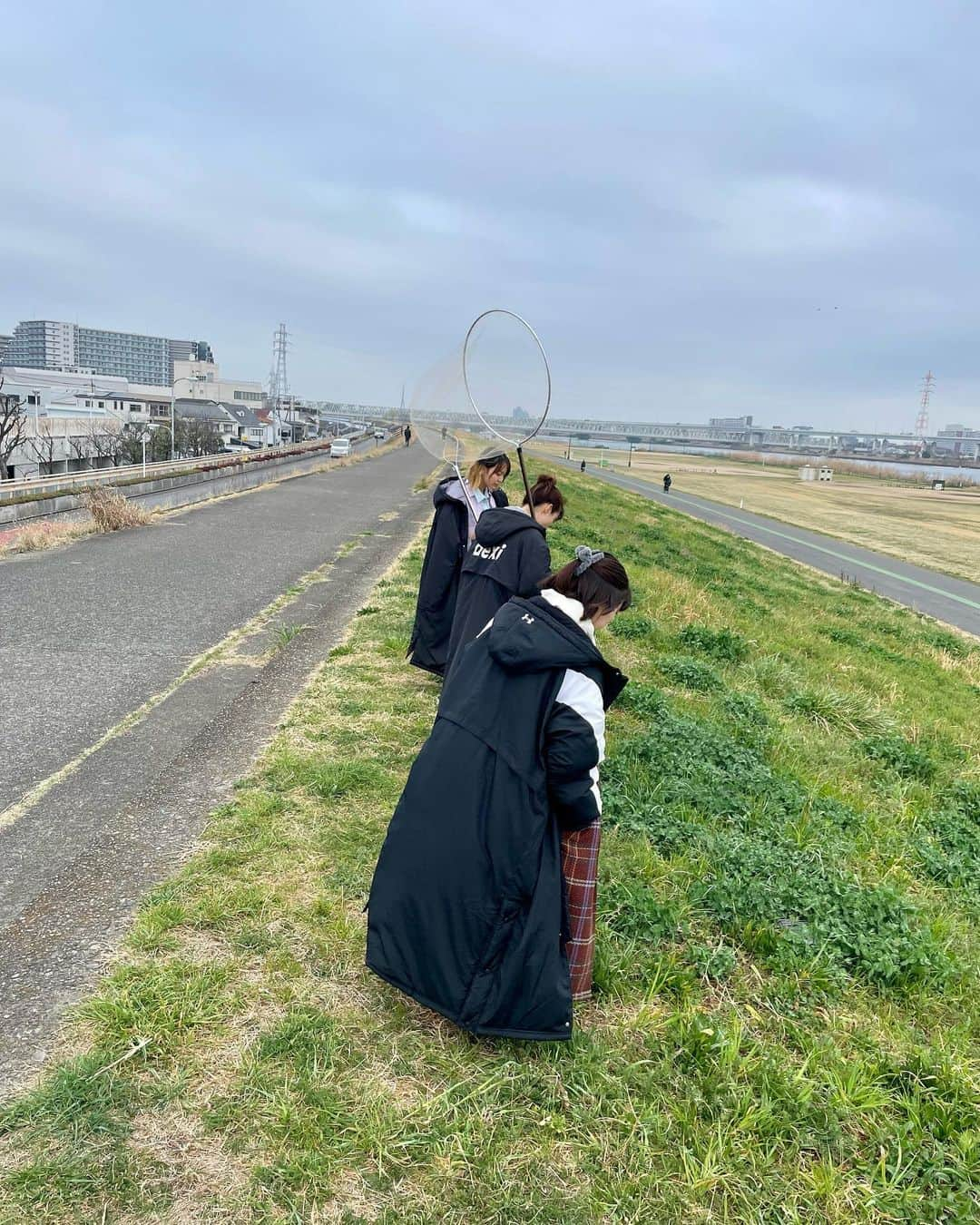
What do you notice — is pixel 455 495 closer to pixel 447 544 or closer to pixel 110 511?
pixel 447 544

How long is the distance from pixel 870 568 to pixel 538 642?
24823mm

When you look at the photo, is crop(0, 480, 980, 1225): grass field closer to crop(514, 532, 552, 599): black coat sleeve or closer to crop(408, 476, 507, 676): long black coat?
crop(408, 476, 507, 676): long black coat

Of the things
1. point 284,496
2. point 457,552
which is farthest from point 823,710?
point 284,496

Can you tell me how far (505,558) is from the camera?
4176 mm

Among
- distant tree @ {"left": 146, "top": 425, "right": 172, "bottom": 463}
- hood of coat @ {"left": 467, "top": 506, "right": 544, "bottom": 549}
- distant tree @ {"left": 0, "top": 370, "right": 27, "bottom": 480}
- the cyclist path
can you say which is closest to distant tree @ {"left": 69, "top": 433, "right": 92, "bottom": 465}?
distant tree @ {"left": 0, "top": 370, "right": 27, "bottom": 480}

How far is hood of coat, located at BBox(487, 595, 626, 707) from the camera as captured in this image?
2.27 m

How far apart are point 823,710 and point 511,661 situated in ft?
17.3

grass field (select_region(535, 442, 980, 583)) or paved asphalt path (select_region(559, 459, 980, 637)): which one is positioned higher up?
grass field (select_region(535, 442, 980, 583))

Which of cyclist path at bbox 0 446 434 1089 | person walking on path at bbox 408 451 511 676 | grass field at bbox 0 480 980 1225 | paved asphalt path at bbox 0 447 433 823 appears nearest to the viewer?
grass field at bbox 0 480 980 1225

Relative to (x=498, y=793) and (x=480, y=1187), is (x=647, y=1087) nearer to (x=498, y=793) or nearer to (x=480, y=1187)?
(x=480, y=1187)

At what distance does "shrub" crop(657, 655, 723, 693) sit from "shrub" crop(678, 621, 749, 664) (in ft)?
2.70

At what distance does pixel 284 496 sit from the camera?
69.1ft

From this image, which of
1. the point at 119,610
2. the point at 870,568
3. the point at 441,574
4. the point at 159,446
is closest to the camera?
the point at 441,574

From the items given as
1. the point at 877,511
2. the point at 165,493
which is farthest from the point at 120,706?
the point at 877,511
